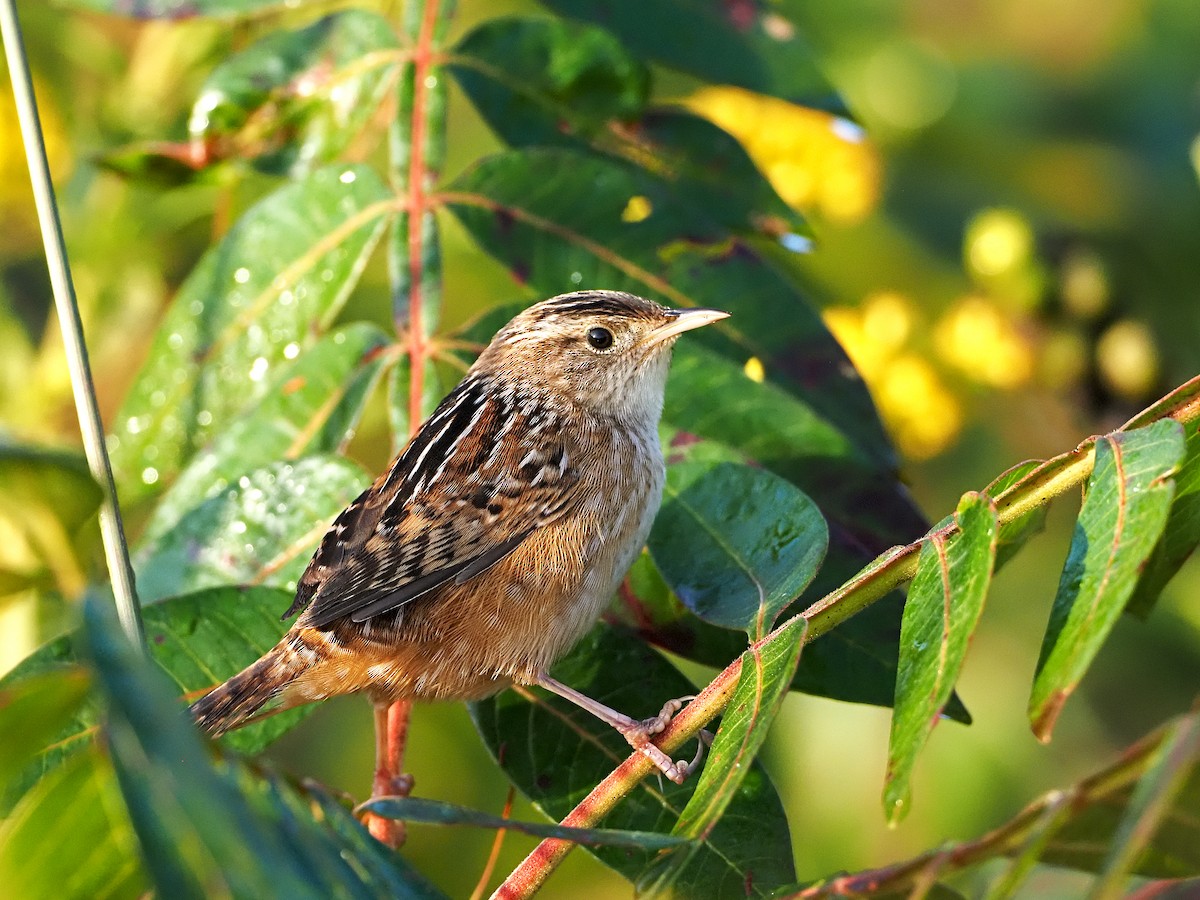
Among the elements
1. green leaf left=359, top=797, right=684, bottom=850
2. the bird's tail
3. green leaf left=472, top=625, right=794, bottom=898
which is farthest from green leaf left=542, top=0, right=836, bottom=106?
green leaf left=359, top=797, right=684, bottom=850

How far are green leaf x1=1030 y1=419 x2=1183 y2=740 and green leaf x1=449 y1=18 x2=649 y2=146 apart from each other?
176cm

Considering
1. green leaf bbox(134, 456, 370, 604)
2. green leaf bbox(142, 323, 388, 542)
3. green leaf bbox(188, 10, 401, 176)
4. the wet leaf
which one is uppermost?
green leaf bbox(188, 10, 401, 176)

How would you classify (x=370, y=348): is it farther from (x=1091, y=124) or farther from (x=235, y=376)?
(x=1091, y=124)

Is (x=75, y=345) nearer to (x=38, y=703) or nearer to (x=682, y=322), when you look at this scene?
(x=38, y=703)

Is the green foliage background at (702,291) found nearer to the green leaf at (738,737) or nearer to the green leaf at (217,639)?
the green leaf at (217,639)

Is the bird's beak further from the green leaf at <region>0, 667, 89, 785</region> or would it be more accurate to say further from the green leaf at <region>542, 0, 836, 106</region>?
the green leaf at <region>0, 667, 89, 785</region>

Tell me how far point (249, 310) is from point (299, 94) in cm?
58

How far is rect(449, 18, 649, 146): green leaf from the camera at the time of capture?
314 cm

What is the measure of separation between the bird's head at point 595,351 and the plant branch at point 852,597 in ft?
4.47

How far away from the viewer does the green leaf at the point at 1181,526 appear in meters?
1.84

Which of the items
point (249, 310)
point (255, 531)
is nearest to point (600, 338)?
point (249, 310)

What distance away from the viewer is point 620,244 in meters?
3.01

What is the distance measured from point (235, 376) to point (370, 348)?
38cm

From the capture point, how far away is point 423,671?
9.51 ft
